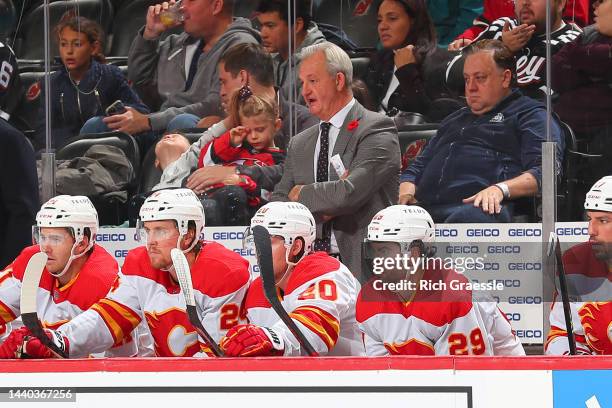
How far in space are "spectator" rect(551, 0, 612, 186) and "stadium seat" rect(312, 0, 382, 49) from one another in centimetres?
66

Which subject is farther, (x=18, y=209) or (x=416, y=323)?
(x=18, y=209)

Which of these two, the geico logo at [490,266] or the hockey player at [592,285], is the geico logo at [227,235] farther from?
the hockey player at [592,285]

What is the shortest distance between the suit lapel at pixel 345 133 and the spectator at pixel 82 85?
77 cm

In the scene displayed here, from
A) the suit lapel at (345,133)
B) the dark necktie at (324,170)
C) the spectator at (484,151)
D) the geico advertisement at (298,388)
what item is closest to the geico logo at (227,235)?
the dark necktie at (324,170)

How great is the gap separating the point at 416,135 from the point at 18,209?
143 cm

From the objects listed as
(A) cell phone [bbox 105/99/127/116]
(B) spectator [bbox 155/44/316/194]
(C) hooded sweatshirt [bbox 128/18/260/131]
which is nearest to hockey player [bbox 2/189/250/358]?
(B) spectator [bbox 155/44/316/194]

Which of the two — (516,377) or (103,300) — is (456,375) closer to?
(516,377)

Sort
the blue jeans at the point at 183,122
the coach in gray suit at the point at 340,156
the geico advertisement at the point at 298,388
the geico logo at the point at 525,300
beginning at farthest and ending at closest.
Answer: the blue jeans at the point at 183,122 < the coach in gray suit at the point at 340,156 < the geico logo at the point at 525,300 < the geico advertisement at the point at 298,388

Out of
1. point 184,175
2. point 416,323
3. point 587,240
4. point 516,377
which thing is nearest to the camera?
point 516,377

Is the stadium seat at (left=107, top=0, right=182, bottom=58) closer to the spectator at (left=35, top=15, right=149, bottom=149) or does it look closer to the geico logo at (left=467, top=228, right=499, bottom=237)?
the spectator at (left=35, top=15, right=149, bottom=149)

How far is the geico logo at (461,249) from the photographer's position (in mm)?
4094

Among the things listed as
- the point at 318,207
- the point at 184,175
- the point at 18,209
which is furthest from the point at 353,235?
the point at 18,209

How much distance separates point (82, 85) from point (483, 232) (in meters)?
1.61

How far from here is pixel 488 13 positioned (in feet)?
14.9
